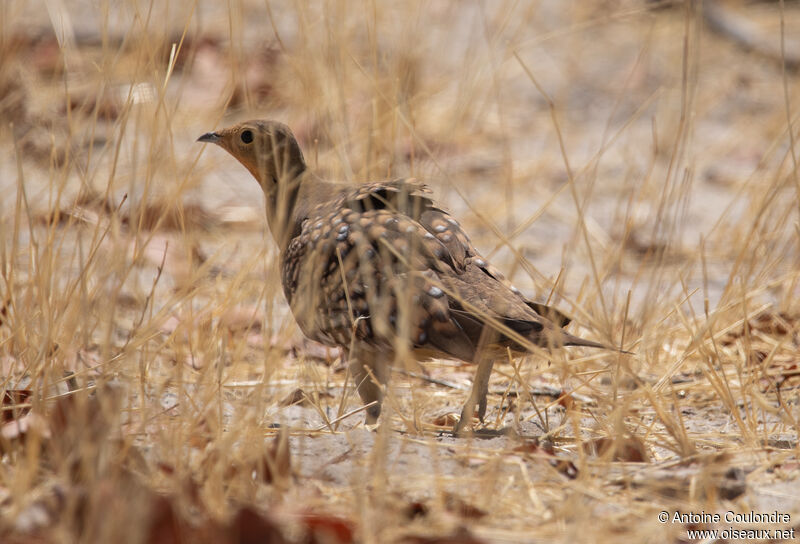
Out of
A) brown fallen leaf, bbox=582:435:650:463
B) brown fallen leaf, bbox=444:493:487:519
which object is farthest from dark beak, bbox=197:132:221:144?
brown fallen leaf, bbox=444:493:487:519

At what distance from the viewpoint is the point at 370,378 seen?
3109 mm

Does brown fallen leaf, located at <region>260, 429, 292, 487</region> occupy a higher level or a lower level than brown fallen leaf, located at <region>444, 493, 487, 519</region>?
higher

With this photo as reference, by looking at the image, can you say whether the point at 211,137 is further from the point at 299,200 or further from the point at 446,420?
the point at 446,420

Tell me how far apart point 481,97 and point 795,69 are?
2.50m

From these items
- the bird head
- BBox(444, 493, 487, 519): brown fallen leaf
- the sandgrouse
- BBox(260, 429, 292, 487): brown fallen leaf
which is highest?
the bird head

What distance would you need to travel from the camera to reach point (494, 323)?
260cm

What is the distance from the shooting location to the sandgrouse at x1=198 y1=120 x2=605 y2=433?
2.73m

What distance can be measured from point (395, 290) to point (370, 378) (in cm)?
51

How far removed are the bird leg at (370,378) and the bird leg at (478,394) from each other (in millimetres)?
270

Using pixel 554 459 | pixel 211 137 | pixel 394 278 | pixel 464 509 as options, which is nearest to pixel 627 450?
pixel 554 459

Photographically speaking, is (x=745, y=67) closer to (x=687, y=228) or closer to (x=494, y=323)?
(x=687, y=228)

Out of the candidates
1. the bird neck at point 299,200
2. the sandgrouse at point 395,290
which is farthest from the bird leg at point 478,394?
the bird neck at point 299,200

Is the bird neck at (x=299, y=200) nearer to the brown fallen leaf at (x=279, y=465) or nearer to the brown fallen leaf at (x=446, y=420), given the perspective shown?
the brown fallen leaf at (x=446, y=420)

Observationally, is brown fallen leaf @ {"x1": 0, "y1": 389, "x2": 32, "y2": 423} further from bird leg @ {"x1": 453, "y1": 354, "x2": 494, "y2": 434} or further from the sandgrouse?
bird leg @ {"x1": 453, "y1": 354, "x2": 494, "y2": 434}
